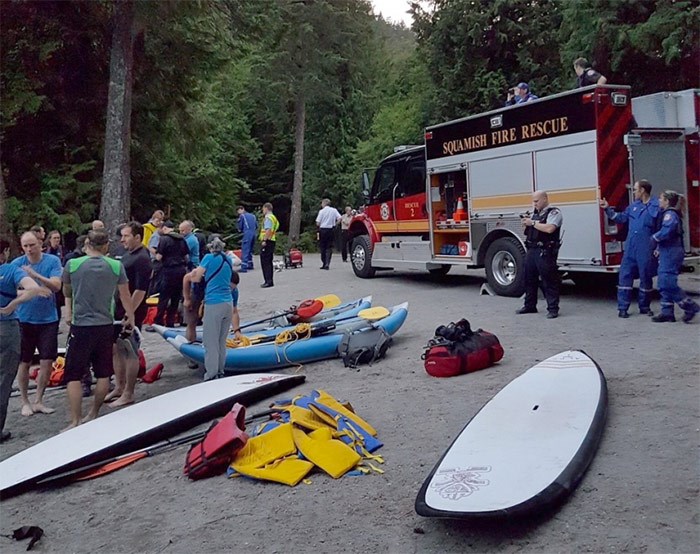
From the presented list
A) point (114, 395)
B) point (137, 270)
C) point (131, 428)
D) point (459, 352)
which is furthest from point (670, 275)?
point (114, 395)

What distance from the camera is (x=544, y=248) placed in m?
10.2

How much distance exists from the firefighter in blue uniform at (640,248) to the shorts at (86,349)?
6805 millimetres

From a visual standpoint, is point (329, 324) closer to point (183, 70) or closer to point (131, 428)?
point (131, 428)

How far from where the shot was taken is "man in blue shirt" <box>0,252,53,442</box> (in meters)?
6.90

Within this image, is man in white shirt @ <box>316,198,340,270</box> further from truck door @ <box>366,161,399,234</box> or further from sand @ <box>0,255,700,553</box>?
sand @ <box>0,255,700,553</box>

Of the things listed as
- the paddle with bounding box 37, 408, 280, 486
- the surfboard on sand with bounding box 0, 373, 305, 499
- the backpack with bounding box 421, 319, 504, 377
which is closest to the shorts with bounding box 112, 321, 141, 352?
the surfboard on sand with bounding box 0, 373, 305, 499

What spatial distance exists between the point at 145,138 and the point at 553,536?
19.0 m

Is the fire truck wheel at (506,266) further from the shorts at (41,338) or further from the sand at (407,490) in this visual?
the shorts at (41,338)

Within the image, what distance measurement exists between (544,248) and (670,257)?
166 cm

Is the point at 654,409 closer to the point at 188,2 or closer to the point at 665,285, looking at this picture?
the point at 665,285

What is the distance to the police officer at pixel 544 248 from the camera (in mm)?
10117

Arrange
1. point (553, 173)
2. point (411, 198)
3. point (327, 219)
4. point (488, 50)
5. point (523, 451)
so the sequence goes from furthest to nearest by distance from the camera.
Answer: point (488, 50) < point (327, 219) < point (411, 198) < point (553, 173) < point (523, 451)

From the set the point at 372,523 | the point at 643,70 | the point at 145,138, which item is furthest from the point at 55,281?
the point at 643,70

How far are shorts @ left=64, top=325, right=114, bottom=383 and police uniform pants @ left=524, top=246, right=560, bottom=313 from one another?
6024 millimetres
